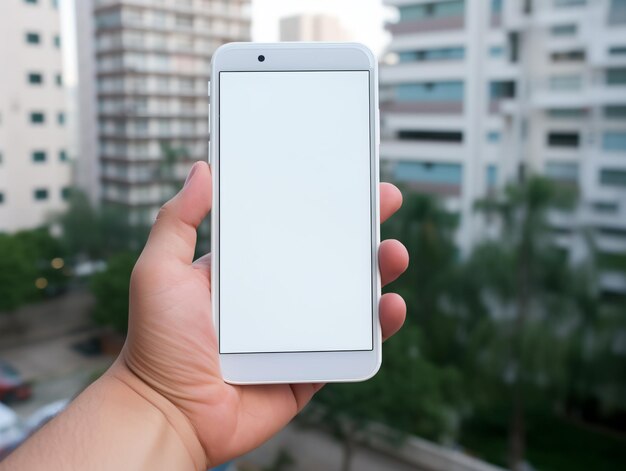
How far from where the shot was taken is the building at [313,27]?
1566 mm

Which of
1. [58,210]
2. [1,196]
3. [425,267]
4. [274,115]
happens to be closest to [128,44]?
[58,210]

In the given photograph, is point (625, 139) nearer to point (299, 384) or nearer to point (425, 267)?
point (425, 267)

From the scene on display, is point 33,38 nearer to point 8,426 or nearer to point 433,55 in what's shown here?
point 8,426

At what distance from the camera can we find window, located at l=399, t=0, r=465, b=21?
17.0ft

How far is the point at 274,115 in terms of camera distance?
557mm

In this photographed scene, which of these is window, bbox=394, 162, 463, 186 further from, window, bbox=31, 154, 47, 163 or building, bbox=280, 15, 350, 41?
building, bbox=280, 15, 350, 41

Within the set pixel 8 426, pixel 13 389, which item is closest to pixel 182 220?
pixel 8 426

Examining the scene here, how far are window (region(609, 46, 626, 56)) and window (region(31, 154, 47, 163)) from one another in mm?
3284

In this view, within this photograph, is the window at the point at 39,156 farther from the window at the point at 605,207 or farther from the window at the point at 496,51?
the window at the point at 496,51

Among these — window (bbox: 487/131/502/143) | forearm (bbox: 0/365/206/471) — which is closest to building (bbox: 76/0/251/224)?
window (bbox: 487/131/502/143)

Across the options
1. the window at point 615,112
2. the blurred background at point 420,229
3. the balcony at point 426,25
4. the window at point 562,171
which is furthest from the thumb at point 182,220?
the balcony at point 426,25

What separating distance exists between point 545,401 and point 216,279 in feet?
9.63

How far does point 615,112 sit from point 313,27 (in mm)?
3036

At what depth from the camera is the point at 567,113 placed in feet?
14.4
